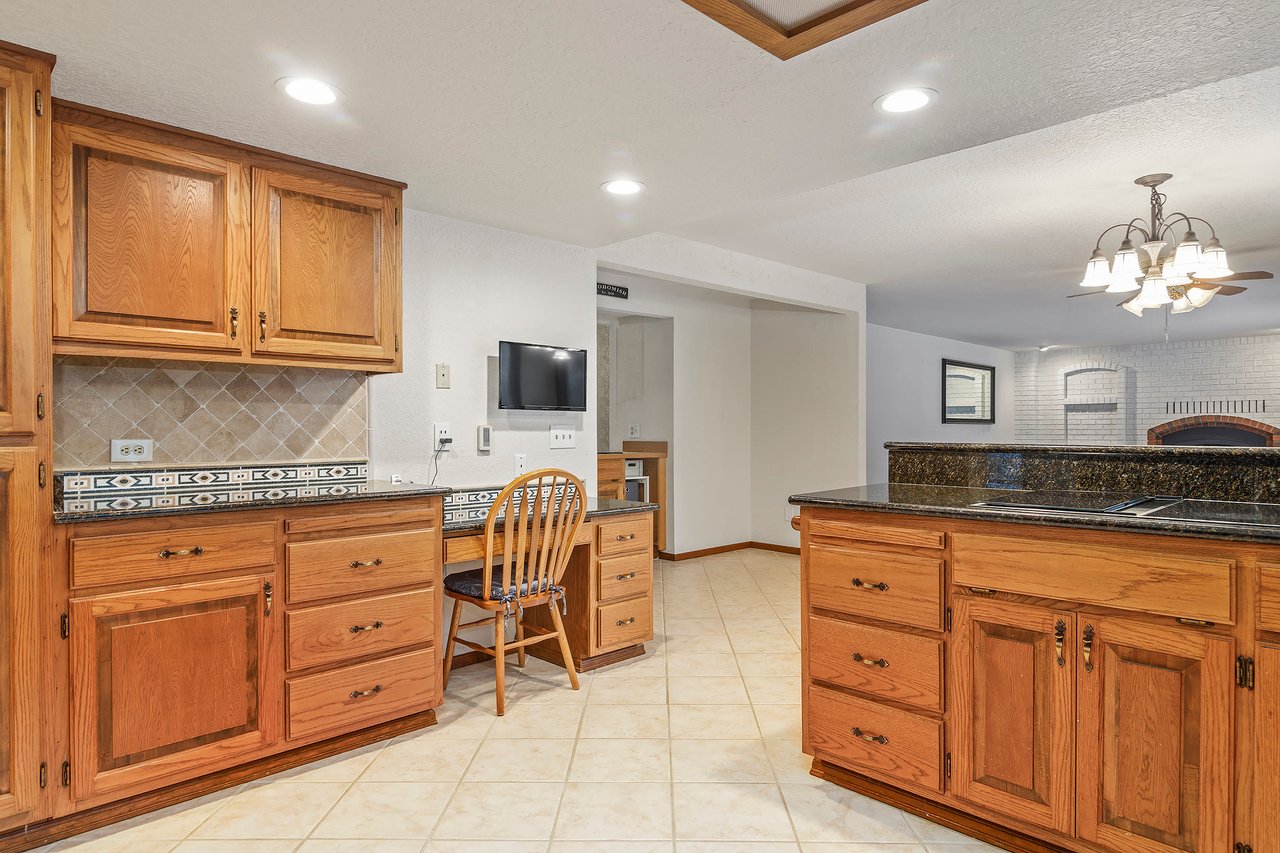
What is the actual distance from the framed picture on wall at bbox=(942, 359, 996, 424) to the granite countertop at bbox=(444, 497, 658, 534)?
22.0 feet

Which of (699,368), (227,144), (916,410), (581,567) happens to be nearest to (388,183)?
(227,144)

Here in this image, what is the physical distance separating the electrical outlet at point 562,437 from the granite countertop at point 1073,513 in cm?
175

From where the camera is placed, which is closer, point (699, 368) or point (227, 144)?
point (227, 144)

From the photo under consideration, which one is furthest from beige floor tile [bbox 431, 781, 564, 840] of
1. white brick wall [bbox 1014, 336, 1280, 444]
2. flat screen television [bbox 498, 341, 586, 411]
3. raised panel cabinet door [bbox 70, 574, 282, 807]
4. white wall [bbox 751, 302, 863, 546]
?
white brick wall [bbox 1014, 336, 1280, 444]

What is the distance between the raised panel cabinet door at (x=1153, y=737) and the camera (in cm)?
160

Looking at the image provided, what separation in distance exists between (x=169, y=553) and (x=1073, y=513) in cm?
252

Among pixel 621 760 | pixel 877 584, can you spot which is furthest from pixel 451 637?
pixel 877 584

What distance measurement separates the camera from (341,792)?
2285 millimetres

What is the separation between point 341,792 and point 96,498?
131cm

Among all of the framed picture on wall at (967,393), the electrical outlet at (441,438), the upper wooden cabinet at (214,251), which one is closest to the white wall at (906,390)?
the framed picture on wall at (967,393)

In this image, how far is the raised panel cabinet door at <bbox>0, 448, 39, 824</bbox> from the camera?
1.91 metres

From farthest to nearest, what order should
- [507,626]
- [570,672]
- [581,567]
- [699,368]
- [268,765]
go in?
1. [699,368]
2. [507,626]
3. [581,567]
4. [570,672]
5. [268,765]

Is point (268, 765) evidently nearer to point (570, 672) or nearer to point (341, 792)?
point (341, 792)

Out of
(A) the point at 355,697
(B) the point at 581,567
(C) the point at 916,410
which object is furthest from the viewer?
(C) the point at 916,410
